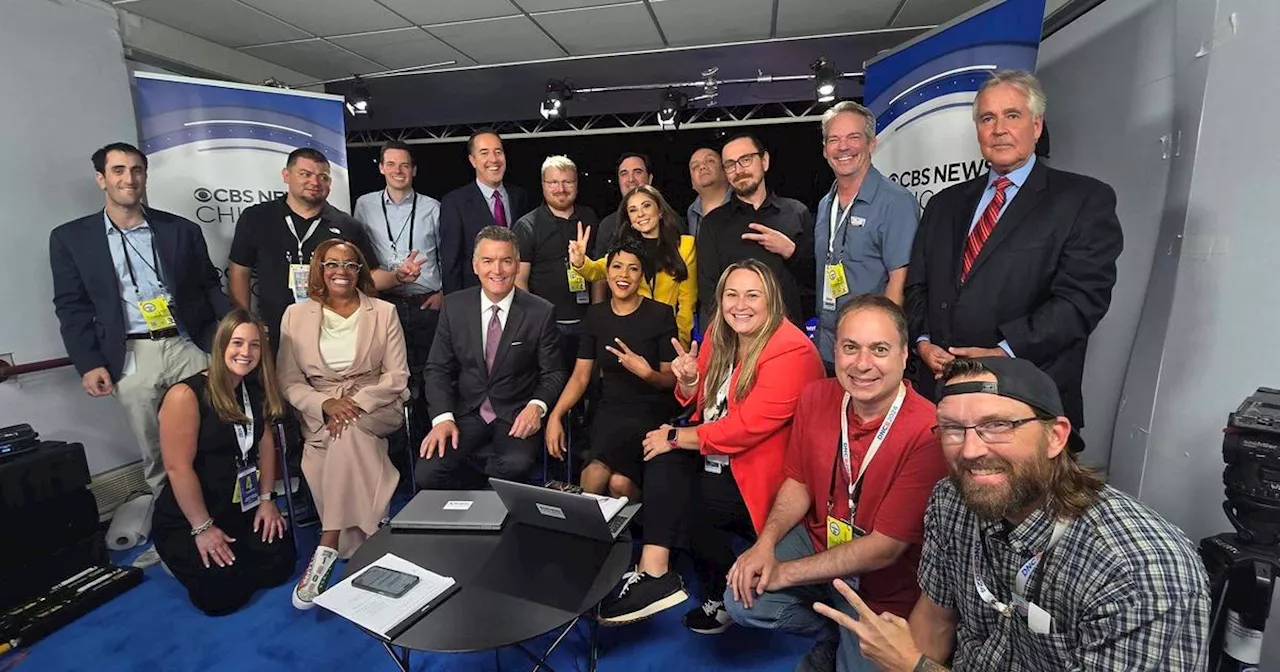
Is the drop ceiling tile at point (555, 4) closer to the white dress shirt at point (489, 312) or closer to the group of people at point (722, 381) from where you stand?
the group of people at point (722, 381)

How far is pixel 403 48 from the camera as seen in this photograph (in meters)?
4.77

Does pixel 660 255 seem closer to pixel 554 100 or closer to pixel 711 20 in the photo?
pixel 711 20

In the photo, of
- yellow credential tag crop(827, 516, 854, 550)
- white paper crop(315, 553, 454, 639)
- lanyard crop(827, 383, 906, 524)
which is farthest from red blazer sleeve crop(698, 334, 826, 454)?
white paper crop(315, 553, 454, 639)

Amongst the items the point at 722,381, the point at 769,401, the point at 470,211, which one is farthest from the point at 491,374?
the point at 769,401

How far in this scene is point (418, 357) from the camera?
145 inches

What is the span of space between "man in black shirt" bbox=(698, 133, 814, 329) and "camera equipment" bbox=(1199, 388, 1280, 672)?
165 cm

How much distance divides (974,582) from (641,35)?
4.52 m

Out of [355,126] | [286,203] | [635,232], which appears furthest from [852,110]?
[355,126]

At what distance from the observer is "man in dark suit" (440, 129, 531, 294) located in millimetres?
3588

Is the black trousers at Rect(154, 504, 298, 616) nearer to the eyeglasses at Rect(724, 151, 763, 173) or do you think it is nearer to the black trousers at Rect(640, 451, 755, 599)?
the black trousers at Rect(640, 451, 755, 599)

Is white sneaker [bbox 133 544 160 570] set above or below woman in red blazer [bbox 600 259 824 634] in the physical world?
below

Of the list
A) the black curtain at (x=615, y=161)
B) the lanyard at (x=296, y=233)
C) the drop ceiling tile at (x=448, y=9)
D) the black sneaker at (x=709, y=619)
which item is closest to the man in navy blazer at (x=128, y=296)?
the lanyard at (x=296, y=233)

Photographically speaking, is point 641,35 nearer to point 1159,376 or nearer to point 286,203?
point 286,203

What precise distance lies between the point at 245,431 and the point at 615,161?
6560 mm
